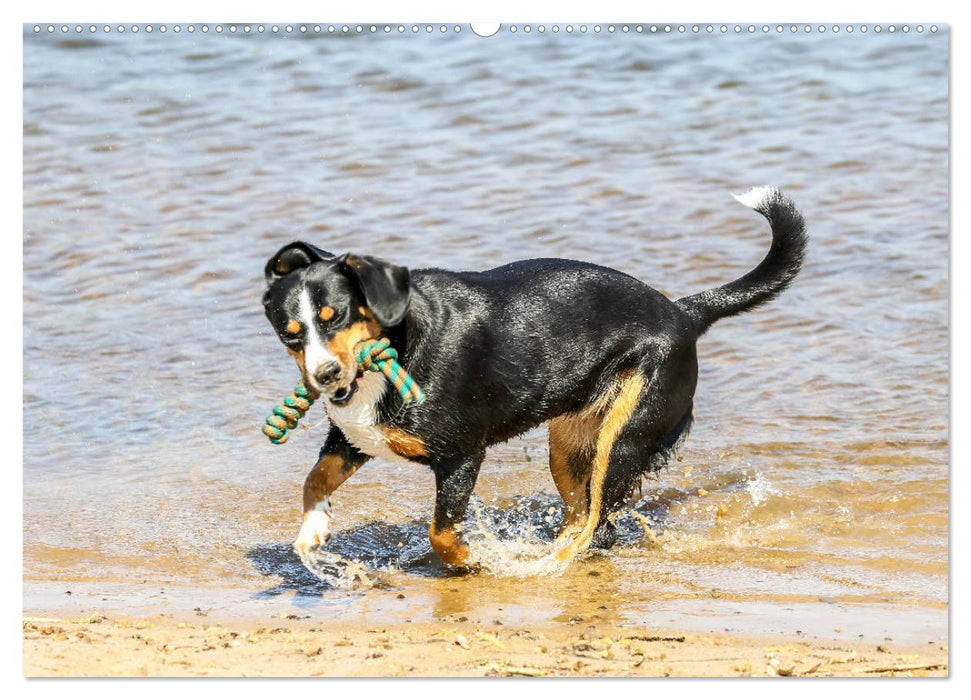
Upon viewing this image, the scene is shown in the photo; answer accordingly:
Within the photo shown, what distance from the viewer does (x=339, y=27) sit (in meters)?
5.48

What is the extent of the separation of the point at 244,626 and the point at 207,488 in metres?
1.69

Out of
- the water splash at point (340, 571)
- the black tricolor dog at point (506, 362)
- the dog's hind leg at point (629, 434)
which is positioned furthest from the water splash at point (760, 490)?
the water splash at point (340, 571)

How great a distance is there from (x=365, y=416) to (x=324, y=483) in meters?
0.38

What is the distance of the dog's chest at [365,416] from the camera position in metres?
5.47

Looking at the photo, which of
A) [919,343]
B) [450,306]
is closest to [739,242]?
[919,343]

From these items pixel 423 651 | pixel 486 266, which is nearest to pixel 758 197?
pixel 423 651

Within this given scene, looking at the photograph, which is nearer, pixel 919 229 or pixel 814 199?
pixel 919 229

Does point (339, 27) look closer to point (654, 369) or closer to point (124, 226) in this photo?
point (654, 369)

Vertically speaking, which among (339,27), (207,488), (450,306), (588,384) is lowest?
(207,488)

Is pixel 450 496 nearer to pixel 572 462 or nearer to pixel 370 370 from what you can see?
pixel 370 370

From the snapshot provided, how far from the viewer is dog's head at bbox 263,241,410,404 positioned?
5.07m

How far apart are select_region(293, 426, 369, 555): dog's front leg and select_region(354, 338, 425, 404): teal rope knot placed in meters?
0.40

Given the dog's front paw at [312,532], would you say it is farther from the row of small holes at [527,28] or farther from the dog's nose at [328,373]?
the row of small holes at [527,28]

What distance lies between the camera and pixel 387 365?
17.7ft
